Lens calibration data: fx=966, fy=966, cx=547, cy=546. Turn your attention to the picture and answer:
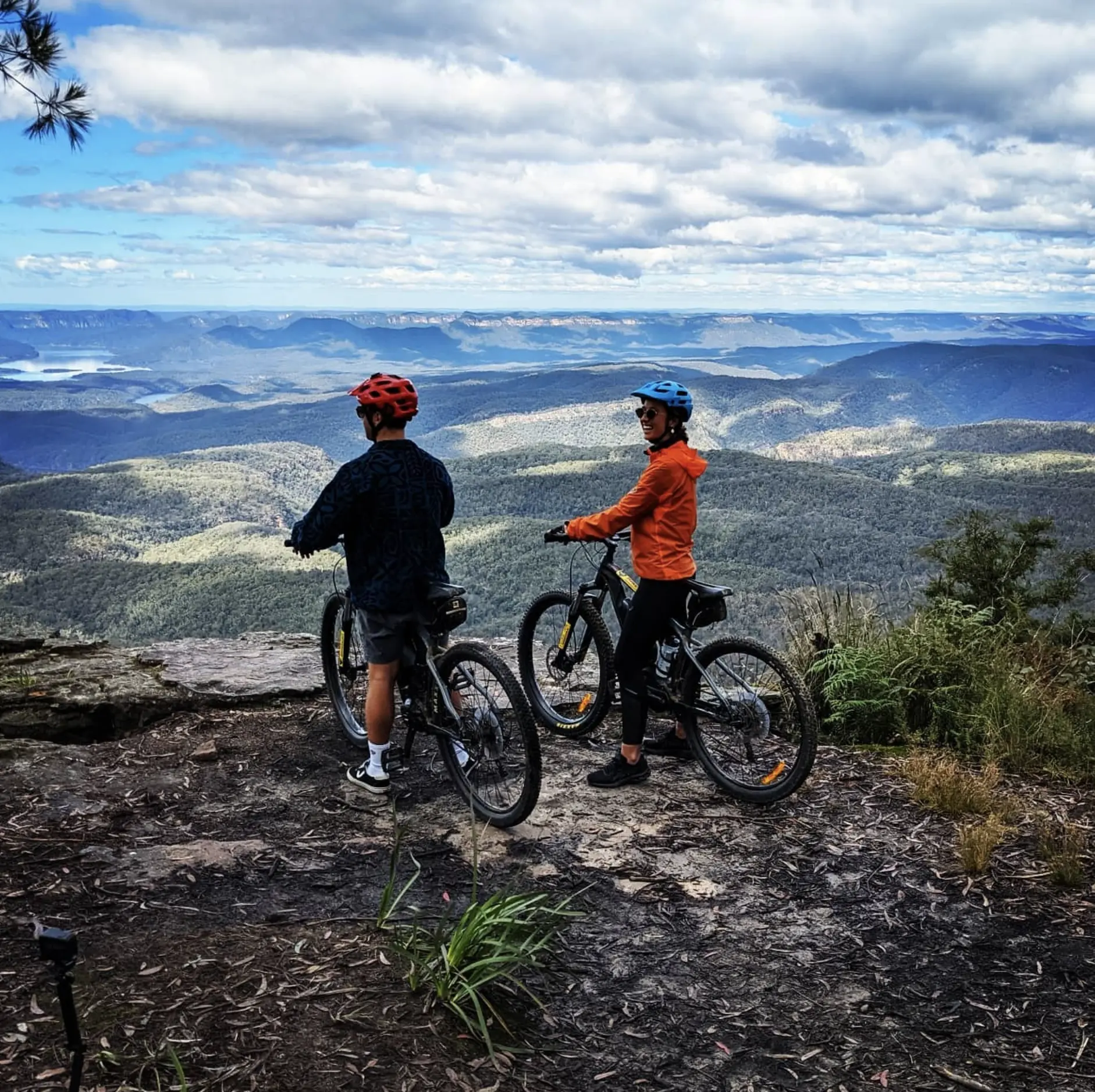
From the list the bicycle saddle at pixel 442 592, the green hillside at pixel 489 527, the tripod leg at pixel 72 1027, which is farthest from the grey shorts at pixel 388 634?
the green hillside at pixel 489 527

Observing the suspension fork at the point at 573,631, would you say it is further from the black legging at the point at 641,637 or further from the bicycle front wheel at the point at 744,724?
the bicycle front wheel at the point at 744,724

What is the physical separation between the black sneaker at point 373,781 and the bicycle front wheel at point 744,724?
5.61 ft

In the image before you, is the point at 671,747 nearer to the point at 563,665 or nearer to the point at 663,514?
the point at 563,665

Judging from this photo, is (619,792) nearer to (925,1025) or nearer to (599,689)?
(599,689)

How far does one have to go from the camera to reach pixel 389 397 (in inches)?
196

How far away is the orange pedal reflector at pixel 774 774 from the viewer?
516 cm

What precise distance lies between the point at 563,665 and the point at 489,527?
2836 inches

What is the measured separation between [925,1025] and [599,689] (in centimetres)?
297

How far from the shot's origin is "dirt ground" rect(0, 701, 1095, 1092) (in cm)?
299

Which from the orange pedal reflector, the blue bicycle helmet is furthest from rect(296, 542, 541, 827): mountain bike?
the blue bicycle helmet

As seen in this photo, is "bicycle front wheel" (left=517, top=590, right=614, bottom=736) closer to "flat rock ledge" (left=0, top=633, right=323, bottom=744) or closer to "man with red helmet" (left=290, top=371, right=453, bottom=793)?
"man with red helmet" (left=290, top=371, right=453, bottom=793)

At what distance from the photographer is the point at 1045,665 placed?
24.2ft

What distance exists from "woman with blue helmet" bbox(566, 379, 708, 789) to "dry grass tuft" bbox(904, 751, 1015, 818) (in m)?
1.51

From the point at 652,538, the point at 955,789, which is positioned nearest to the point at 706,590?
the point at 652,538
